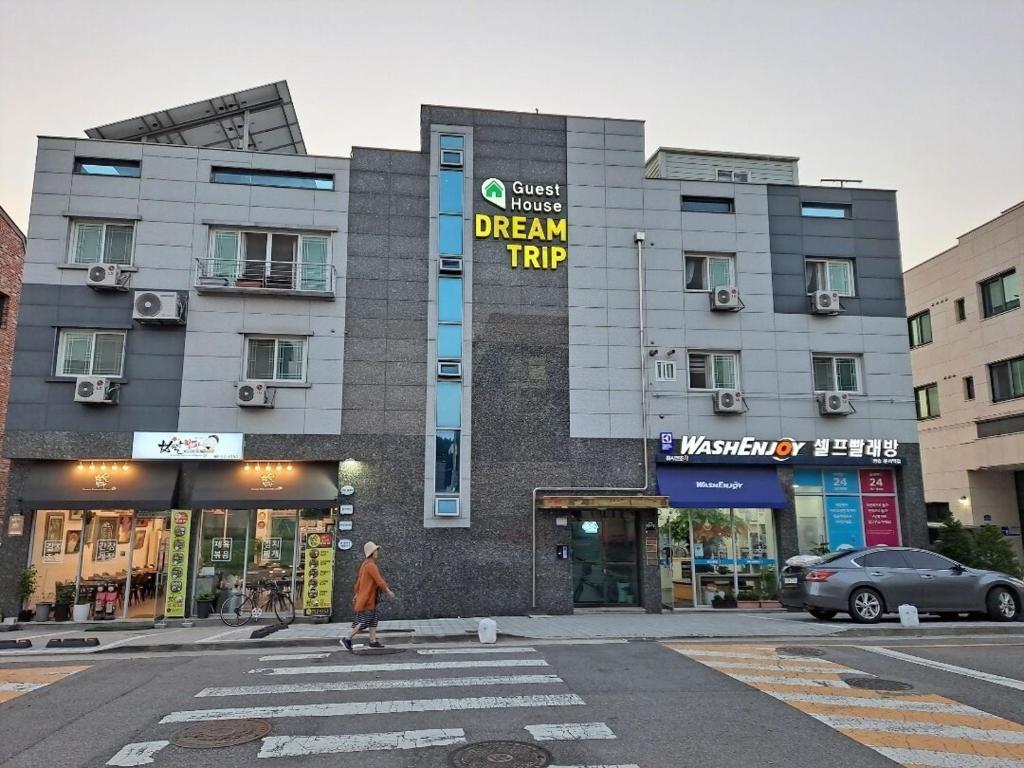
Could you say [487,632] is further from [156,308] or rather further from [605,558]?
[156,308]

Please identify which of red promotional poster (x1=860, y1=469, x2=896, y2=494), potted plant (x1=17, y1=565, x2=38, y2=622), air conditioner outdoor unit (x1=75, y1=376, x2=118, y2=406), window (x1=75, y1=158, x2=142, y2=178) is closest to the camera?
potted plant (x1=17, y1=565, x2=38, y2=622)

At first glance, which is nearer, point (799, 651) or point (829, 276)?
point (799, 651)

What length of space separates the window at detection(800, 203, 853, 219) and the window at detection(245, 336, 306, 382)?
15.0m

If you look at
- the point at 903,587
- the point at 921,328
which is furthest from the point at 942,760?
the point at 921,328

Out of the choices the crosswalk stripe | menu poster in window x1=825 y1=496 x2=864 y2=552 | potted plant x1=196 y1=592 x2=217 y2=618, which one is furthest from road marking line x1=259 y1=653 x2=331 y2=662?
menu poster in window x1=825 y1=496 x2=864 y2=552

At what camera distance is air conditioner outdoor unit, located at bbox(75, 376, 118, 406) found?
16.6 m

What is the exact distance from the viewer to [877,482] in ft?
64.8

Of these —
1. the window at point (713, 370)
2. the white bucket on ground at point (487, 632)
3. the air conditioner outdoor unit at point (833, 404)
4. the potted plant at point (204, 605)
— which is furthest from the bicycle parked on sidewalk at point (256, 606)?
the air conditioner outdoor unit at point (833, 404)

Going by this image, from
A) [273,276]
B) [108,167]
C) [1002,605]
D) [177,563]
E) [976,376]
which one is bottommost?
[1002,605]

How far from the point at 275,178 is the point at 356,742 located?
15.7 meters

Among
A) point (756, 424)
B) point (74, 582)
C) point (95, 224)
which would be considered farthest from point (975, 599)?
point (95, 224)

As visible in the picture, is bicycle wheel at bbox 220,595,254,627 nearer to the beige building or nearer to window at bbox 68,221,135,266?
window at bbox 68,221,135,266

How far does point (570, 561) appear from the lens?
1781 cm

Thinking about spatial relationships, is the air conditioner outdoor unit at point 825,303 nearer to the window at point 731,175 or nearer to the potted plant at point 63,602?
the window at point 731,175
